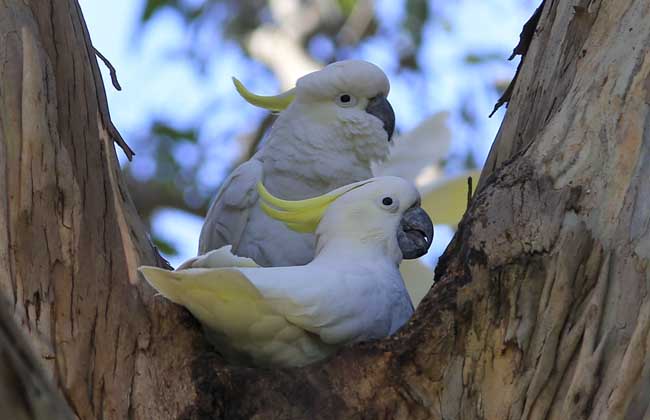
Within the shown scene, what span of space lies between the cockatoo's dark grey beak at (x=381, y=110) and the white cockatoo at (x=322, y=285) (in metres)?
0.72

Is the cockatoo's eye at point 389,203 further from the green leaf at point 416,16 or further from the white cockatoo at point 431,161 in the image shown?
the green leaf at point 416,16

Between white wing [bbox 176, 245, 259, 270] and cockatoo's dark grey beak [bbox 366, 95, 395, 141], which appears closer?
white wing [bbox 176, 245, 259, 270]

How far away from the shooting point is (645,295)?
7.02 ft

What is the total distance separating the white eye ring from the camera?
3.52 meters

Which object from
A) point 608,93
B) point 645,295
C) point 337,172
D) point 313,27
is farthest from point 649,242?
point 313,27

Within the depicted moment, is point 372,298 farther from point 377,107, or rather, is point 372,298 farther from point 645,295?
point 377,107

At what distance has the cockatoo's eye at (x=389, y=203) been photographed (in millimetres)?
2820

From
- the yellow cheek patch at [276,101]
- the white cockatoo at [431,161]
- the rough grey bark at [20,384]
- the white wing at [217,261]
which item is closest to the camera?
the rough grey bark at [20,384]

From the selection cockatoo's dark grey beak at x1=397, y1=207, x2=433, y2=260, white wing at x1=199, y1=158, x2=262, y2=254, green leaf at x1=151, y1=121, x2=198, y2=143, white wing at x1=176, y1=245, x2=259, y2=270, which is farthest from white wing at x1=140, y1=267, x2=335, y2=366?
green leaf at x1=151, y1=121, x2=198, y2=143

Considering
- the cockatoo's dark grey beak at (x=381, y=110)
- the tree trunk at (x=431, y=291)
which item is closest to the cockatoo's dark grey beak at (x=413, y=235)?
the tree trunk at (x=431, y=291)

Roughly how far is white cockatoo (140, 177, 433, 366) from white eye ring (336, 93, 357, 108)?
0.71 metres

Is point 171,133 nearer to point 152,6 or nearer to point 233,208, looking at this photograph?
point 152,6

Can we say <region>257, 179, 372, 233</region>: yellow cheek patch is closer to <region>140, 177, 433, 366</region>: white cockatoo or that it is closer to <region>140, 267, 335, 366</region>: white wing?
<region>140, 177, 433, 366</region>: white cockatoo

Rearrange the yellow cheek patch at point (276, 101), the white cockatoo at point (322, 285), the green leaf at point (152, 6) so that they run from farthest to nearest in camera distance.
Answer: the green leaf at point (152, 6)
the yellow cheek patch at point (276, 101)
the white cockatoo at point (322, 285)
